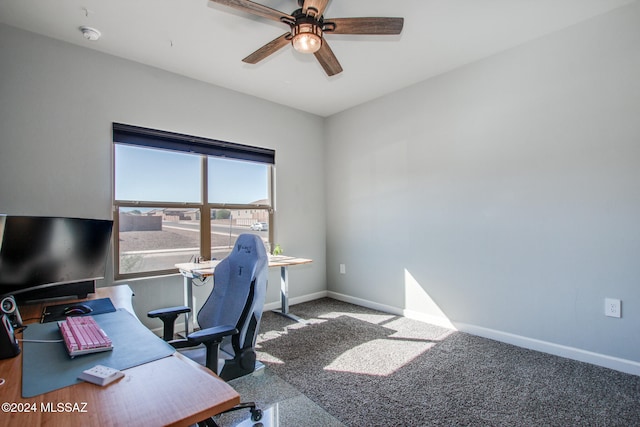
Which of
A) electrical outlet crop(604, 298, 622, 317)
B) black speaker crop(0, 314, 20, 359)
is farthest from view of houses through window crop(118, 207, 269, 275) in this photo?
electrical outlet crop(604, 298, 622, 317)

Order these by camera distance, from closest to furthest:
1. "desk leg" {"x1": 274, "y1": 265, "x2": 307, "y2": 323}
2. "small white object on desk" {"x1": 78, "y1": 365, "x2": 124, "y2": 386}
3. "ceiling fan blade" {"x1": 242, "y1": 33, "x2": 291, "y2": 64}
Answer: "small white object on desk" {"x1": 78, "y1": 365, "x2": 124, "y2": 386}
"ceiling fan blade" {"x1": 242, "y1": 33, "x2": 291, "y2": 64}
"desk leg" {"x1": 274, "y1": 265, "x2": 307, "y2": 323}

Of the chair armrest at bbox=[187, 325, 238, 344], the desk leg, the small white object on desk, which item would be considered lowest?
the desk leg

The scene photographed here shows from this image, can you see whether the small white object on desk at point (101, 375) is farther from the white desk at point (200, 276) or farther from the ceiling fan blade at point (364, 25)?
the ceiling fan blade at point (364, 25)

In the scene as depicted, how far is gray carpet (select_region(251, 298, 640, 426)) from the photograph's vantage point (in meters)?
1.91

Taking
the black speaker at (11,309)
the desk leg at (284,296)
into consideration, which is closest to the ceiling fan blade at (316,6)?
the black speaker at (11,309)

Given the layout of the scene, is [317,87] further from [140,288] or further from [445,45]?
[140,288]

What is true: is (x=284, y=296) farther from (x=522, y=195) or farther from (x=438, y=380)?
(x=522, y=195)

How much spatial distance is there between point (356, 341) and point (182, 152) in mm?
2643

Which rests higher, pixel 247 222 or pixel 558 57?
pixel 558 57

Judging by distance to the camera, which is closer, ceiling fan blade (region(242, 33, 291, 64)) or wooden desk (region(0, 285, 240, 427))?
wooden desk (region(0, 285, 240, 427))

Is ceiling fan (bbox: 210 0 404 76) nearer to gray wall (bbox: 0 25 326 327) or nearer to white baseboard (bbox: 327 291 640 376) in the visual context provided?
gray wall (bbox: 0 25 326 327)

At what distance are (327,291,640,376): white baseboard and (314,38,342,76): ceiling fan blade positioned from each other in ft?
8.99

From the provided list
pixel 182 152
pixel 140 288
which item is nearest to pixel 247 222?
pixel 182 152

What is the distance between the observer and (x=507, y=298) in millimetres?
2932
